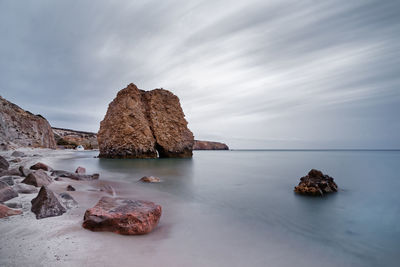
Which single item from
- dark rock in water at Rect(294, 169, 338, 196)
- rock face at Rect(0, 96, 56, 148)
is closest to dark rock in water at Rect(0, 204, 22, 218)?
dark rock in water at Rect(294, 169, 338, 196)

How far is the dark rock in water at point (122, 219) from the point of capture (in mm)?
3115

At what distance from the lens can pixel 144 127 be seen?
93.9 ft

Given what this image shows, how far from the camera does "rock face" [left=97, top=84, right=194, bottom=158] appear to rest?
27.8 meters

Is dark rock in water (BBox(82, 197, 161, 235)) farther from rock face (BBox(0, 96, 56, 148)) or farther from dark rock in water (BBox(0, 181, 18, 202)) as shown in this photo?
rock face (BBox(0, 96, 56, 148))

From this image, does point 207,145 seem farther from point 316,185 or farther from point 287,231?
point 287,231

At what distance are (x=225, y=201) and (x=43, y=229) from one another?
4.49 meters

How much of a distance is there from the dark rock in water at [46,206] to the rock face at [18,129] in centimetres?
2848

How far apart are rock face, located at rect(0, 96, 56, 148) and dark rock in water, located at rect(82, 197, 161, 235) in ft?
97.1

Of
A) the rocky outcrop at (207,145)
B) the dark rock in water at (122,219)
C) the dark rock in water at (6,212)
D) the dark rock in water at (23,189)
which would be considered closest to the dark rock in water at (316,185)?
the dark rock in water at (122,219)

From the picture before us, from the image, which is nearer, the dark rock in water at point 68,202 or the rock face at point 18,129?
the dark rock in water at point 68,202

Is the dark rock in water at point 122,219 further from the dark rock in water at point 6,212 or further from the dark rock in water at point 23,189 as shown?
the dark rock in water at point 23,189

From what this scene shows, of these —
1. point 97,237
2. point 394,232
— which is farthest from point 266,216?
point 97,237

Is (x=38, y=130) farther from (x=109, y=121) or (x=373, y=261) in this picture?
(x=373, y=261)

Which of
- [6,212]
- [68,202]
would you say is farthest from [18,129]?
[6,212]
